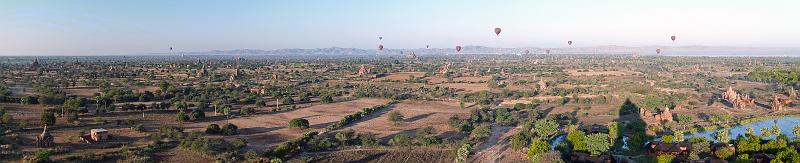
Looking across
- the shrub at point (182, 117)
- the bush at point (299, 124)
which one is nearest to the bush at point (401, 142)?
the bush at point (299, 124)

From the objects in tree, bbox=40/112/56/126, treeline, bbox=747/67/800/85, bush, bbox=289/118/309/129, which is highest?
treeline, bbox=747/67/800/85

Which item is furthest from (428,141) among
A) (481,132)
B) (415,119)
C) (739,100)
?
(739,100)

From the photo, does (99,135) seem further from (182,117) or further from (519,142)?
(519,142)

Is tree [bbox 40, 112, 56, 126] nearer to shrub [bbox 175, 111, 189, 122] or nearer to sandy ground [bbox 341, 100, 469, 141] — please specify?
shrub [bbox 175, 111, 189, 122]

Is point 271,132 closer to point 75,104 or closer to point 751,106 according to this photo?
point 75,104

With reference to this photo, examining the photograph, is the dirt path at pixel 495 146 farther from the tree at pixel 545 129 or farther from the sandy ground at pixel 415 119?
the sandy ground at pixel 415 119

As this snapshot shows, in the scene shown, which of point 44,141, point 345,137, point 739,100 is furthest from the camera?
point 739,100

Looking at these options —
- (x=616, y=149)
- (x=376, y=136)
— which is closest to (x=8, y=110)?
(x=376, y=136)

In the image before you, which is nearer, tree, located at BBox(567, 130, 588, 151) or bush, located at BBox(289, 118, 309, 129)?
tree, located at BBox(567, 130, 588, 151)

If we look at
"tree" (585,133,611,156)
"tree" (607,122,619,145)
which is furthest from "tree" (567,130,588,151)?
"tree" (607,122,619,145)
